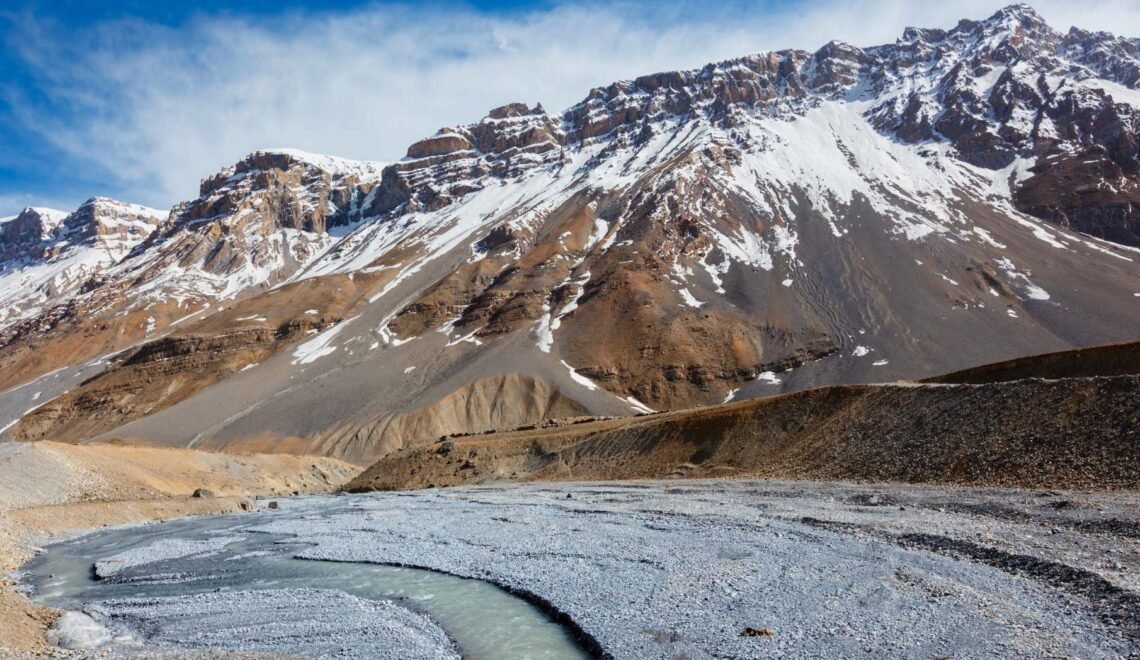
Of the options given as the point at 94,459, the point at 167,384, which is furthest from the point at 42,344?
the point at 94,459

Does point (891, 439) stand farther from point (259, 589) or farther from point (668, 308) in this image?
point (668, 308)

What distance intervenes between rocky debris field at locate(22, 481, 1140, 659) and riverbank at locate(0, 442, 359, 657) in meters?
6.53

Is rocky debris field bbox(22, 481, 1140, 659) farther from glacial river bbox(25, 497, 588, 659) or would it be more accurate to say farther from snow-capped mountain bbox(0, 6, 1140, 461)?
snow-capped mountain bbox(0, 6, 1140, 461)

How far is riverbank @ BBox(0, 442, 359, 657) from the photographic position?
104 ft

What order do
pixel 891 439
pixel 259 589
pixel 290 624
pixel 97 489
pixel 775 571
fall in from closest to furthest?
pixel 290 624, pixel 775 571, pixel 259 589, pixel 891 439, pixel 97 489

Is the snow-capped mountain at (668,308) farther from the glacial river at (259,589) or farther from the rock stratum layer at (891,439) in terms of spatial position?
the glacial river at (259,589)

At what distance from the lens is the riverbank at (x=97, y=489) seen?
104 feet

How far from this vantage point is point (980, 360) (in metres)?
97.2

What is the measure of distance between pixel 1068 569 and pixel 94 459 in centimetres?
5991

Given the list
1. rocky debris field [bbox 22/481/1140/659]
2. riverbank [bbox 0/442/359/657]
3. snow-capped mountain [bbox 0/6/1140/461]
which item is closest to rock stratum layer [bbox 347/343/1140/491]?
rocky debris field [bbox 22/481/1140/659]

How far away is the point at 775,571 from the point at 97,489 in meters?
49.1

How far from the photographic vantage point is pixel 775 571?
58.4 ft

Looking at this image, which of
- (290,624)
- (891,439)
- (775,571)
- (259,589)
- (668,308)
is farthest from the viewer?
(668,308)

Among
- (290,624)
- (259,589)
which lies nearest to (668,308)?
(259,589)
